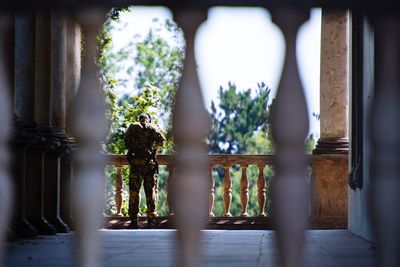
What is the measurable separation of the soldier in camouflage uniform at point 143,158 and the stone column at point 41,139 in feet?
16.2

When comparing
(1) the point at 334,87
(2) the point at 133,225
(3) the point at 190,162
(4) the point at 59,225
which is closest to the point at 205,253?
(3) the point at 190,162

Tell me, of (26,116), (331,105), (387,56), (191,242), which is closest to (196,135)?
(191,242)

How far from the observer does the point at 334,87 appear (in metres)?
21.0

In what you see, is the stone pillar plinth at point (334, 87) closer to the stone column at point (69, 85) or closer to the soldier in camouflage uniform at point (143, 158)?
the soldier in camouflage uniform at point (143, 158)

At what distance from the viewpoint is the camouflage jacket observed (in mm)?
21344

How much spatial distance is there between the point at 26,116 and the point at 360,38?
171 inches

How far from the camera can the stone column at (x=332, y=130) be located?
63.8 ft

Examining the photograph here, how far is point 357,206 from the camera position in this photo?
42.5ft

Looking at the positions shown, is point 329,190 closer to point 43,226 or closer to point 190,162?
point 43,226

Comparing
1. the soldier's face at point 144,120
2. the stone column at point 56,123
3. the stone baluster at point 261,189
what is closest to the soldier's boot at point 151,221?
the soldier's face at point 144,120

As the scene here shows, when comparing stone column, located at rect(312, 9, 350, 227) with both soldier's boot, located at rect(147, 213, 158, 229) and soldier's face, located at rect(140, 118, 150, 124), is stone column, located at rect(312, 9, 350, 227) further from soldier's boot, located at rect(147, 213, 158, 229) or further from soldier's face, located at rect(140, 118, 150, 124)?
soldier's face, located at rect(140, 118, 150, 124)

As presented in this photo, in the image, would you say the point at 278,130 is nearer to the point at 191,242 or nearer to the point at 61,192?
the point at 191,242

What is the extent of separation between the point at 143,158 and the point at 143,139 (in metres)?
0.44

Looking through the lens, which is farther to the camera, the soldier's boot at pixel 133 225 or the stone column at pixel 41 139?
the soldier's boot at pixel 133 225
